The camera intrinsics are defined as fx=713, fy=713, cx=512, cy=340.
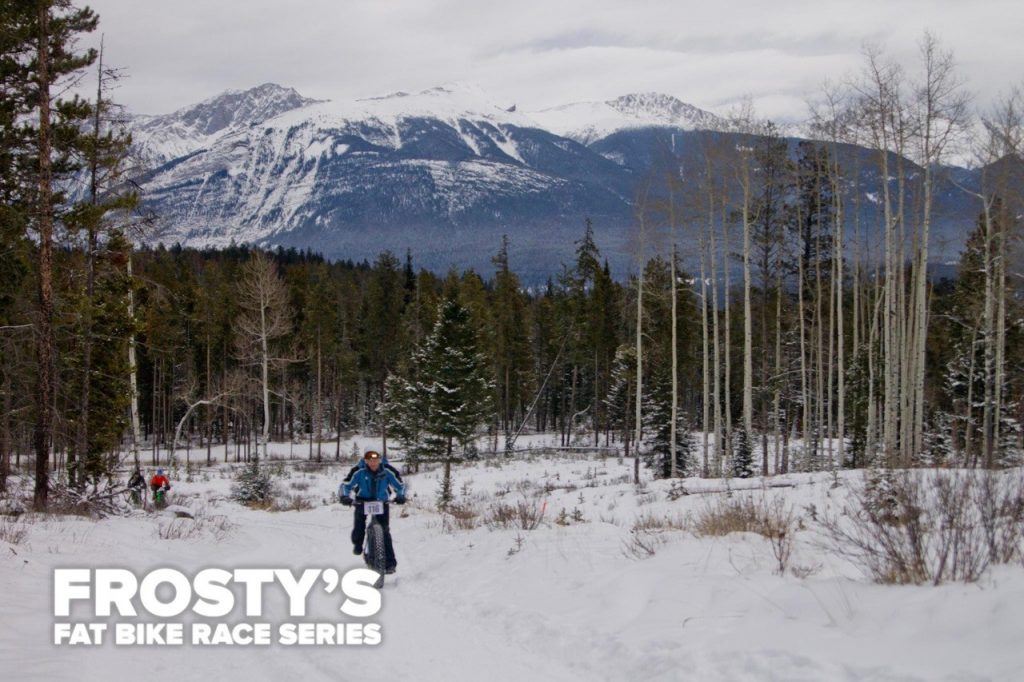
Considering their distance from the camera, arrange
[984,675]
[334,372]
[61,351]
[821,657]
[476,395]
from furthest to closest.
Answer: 1. [334,372]
2. [476,395]
3. [61,351]
4. [821,657]
5. [984,675]

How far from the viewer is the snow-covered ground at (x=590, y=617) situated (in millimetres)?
4785

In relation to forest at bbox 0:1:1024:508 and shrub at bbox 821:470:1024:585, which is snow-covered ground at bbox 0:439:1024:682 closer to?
shrub at bbox 821:470:1024:585

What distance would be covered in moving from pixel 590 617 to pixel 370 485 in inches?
167

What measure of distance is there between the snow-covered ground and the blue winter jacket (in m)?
1.13

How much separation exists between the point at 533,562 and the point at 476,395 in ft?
78.4

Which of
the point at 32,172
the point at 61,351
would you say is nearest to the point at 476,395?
the point at 61,351

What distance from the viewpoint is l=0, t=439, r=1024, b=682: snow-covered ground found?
15.7ft

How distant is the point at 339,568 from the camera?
10.2m

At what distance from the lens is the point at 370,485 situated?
9.88 metres

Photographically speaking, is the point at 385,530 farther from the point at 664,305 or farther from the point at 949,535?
the point at 664,305

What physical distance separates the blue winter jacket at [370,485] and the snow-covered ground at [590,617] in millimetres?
1127

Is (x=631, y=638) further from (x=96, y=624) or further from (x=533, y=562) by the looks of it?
(x=96, y=624)

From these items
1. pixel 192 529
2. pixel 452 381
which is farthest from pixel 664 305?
pixel 192 529

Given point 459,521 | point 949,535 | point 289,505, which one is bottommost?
point 289,505
